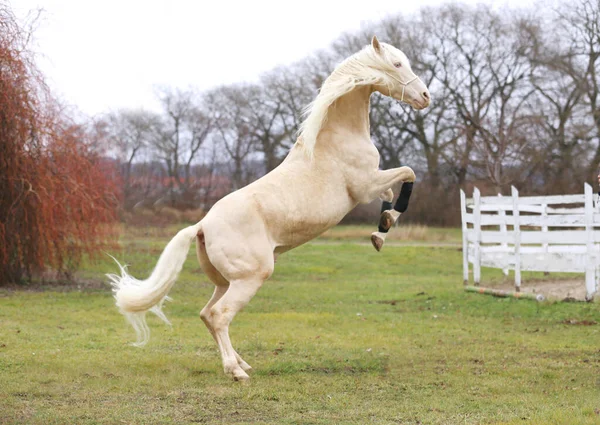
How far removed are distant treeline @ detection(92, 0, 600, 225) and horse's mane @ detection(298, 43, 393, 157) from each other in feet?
74.4

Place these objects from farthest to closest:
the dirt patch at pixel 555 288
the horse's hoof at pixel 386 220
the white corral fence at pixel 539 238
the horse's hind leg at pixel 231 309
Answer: the dirt patch at pixel 555 288 < the white corral fence at pixel 539 238 < the horse's hoof at pixel 386 220 < the horse's hind leg at pixel 231 309

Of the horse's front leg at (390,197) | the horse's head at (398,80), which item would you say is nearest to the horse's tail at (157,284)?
the horse's front leg at (390,197)

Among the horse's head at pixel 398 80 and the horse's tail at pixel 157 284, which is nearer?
the horse's tail at pixel 157 284

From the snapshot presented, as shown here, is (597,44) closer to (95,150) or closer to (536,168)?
(536,168)

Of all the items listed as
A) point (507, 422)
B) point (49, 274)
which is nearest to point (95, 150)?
point (49, 274)

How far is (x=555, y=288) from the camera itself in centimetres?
1318

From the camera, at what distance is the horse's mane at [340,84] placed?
256 inches

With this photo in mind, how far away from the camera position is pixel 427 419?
4898 millimetres

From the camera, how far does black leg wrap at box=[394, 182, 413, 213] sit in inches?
265

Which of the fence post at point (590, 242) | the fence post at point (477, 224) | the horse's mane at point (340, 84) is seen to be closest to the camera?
the horse's mane at point (340, 84)

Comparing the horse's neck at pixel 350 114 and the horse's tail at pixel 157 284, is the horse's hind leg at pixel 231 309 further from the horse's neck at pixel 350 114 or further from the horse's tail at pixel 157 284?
the horse's neck at pixel 350 114

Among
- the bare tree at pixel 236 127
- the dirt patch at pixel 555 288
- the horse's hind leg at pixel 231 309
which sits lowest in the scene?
the dirt patch at pixel 555 288

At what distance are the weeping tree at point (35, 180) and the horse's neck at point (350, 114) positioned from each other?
832cm

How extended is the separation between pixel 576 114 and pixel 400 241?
12.2 m
